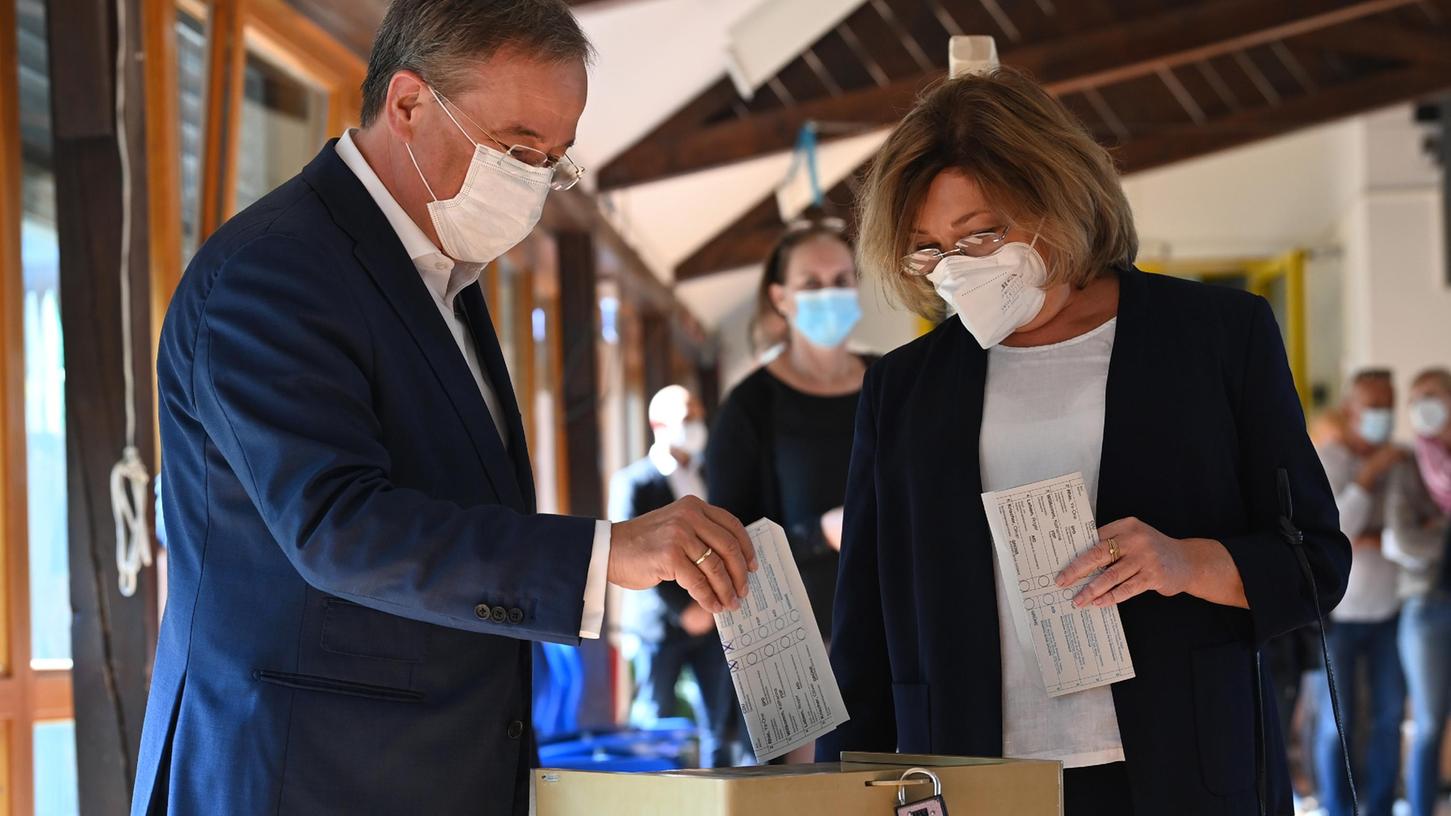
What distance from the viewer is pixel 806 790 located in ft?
4.28

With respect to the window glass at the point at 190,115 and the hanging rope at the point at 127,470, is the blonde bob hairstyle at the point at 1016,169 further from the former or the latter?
the window glass at the point at 190,115

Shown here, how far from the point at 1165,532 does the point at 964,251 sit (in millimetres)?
426

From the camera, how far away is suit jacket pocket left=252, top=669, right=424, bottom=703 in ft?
4.79

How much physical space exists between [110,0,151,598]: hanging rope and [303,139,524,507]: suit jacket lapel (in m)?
1.39

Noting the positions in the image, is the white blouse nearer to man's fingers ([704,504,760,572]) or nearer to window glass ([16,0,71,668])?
man's fingers ([704,504,760,572])

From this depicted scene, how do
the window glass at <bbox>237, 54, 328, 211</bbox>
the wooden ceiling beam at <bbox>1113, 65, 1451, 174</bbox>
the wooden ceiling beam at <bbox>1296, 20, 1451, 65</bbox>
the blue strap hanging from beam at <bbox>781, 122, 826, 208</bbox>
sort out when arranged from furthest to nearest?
the wooden ceiling beam at <bbox>1113, 65, 1451, 174</bbox>
the wooden ceiling beam at <bbox>1296, 20, 1451, 65</bbox>
the blue strap hanging from beam at <bbox>781, 122, 826, 208</bbox>
the window glass at <bbox>237, 54, 328, 211</bbox>

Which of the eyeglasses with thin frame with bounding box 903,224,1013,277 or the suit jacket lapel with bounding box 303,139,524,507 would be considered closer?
the suit jacket lapel with bounding box 303,139,524,507

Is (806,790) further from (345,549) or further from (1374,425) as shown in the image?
(1374,425)

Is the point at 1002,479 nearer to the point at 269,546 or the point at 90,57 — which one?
the point at 269,546

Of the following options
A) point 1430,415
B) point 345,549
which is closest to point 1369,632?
point 1430,415

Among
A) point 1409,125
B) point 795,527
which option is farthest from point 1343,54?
point 795,527

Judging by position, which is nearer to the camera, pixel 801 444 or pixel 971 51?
pixel 971 51

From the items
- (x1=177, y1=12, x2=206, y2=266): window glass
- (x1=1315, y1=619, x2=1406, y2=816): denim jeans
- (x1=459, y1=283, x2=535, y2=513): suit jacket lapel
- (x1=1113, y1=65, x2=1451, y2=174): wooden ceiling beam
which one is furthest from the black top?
(x1=1113, y1=65, x2=1451, y2=174): wooden ceiling beam

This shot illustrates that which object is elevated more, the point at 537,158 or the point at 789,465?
the point at 537,158
